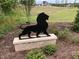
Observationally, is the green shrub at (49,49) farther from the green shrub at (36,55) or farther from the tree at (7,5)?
the tree at (7,5)

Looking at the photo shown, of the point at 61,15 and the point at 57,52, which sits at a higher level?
the point at 57,52

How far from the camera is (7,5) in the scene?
946 cm

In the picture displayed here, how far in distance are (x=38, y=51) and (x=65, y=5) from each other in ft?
39.4

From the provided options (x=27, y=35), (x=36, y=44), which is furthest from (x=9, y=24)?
(x=36, y=44)

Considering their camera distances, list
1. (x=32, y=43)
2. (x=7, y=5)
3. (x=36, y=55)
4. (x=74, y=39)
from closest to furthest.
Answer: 1. (x=36, y=55)
2. (x=32, y=43)
3. (x=74, y=39)
4. (x=7, y=5)

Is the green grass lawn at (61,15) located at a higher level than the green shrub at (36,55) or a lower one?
lower

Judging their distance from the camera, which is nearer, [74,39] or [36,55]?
[36,55]

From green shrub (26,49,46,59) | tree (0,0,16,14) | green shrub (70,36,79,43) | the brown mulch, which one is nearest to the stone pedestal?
the brown mulch

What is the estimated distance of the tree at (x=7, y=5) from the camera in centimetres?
923

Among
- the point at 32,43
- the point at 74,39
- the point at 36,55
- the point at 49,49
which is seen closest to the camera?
the point at 36,55

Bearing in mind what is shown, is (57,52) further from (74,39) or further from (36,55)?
(74,39)

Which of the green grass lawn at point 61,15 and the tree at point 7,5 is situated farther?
the green grass lawn at point 61,15

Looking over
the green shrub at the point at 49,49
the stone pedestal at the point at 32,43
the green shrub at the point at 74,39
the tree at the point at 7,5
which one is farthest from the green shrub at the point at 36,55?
the tree at the point at 7,5

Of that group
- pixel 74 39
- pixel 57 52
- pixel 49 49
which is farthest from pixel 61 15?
pixel 49 49
